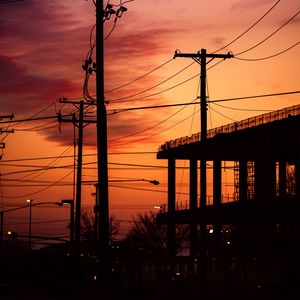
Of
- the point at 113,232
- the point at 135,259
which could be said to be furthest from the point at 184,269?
the point at 113,232

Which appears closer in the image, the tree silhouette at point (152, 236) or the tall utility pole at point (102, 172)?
the tall utility pole at point (102, 172)

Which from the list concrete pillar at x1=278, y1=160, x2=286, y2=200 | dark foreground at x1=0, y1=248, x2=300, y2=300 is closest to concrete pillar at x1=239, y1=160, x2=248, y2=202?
concrete pillar at x1=278, y1=160, x2=286, y2=200

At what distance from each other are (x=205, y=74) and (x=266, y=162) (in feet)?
92.3

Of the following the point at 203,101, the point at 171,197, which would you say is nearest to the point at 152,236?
the point at 171,197

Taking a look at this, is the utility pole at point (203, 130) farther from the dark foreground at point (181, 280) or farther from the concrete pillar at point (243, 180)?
the concrete pillar at point (243, 180)

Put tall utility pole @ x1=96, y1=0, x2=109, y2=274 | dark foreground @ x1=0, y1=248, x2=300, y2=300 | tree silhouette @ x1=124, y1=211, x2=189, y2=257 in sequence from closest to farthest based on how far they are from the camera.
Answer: tall utility pole @ x1=96, y1=0, x2=109, y2=274 < dark foreground @ x1=0, y1=248, x2=300, y2=300 < tree silhouette @ x1=124, y1=211, x2=189, y2=257

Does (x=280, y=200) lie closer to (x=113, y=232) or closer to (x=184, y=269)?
(x=184, y=269)

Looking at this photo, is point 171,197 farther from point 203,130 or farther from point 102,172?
point 102,172

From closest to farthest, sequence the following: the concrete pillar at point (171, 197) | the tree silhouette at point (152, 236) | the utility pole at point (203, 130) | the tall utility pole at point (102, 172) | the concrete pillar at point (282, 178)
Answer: the tall utility pole at point (102, 172) → the utility pole at point (203, 130) → the concrete pillar at point (282, 178) → the concrete pillar at point (171, 197) → the tree silhouette at point (152, 236)

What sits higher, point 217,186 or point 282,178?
point 282,178

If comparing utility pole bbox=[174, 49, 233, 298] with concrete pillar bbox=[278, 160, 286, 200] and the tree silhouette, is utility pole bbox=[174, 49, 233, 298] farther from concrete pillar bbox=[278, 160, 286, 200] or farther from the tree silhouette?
the tree silhouette

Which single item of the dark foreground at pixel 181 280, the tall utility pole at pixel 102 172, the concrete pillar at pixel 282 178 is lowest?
the dark foreground at pixel 181 280

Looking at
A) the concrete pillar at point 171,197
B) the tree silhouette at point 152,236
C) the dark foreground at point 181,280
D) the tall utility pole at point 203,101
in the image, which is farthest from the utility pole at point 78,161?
the tree silhouette at point 152,236

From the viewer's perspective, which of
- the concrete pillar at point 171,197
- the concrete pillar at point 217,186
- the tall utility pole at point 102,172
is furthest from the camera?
the concrete pillar at point 171,197
